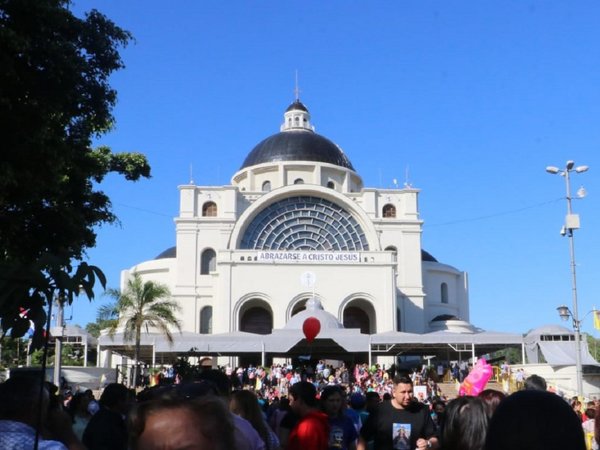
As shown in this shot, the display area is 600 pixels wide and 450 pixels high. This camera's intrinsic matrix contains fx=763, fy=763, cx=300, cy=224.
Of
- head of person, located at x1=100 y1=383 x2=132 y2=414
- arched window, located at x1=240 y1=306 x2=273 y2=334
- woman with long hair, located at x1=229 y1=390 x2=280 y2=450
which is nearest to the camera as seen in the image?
woman with long hair, located at x1=229 y1=390 x2=280 y2=450

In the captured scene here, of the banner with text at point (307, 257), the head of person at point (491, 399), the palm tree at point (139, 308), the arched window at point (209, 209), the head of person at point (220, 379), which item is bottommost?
the head of person at point (491, 399)

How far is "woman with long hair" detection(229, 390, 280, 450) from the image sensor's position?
5.34 metres

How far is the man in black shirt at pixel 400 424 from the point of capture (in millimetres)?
Answer: 6590

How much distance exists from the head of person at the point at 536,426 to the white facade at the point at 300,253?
135ft

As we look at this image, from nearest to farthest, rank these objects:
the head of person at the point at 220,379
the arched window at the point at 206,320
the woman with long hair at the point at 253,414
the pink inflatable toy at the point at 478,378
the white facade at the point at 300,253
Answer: the woman with long hair at the point at 253,414
the head of person at the point at 220,379
the pink inflatable toy at the point at 478,378
the white facade at the point at 300,253
the arched window at the point at 206,320

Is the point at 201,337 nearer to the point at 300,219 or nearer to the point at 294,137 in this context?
the point at 300,219

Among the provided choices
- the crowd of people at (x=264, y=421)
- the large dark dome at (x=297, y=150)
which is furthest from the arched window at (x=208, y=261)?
the crowd of people at (x=264, y=421)

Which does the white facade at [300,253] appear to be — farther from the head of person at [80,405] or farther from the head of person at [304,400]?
the head of person at [304,400]

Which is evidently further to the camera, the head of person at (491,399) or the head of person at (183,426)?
the head of person at (491,399)

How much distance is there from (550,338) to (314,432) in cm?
3990

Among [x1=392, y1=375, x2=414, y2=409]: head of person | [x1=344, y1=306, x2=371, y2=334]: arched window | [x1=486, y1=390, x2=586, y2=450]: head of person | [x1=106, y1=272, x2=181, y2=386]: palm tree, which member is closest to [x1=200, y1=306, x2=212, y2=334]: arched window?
[x1=344, y1=306, x2=371, y2=334]: arched window

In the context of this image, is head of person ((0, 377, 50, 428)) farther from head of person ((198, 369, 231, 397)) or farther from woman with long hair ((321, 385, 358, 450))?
woman with long hair ((321, 385, 358, 450))

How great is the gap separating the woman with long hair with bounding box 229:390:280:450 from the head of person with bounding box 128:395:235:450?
2.98 meters

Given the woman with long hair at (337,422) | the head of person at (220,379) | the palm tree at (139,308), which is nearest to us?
the head of person at (220,379)
